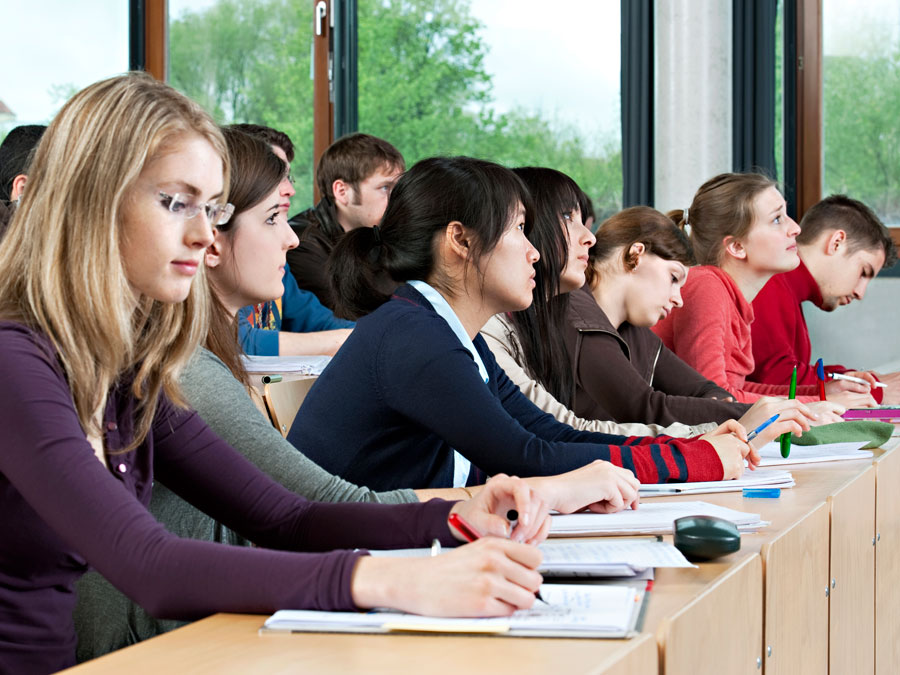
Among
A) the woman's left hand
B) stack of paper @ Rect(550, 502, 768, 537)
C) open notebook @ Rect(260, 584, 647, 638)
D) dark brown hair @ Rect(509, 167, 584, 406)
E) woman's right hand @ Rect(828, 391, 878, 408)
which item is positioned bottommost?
woman's right hand @ Rect(828, 391, 878, 408)

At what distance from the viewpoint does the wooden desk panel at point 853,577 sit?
161cm

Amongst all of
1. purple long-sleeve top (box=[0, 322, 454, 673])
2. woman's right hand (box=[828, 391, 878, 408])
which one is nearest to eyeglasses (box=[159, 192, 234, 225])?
purple long-sleeve top (box=[0, 322, 454, 673])

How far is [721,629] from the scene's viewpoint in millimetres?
1062

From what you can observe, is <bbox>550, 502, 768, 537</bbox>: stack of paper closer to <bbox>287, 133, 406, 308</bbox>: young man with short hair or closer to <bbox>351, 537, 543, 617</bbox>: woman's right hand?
<bbox>351, 537, 543, 617</bbox>: woman's right hand

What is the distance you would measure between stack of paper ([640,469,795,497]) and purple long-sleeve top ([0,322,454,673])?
0.52m

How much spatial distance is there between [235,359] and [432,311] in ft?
1.14

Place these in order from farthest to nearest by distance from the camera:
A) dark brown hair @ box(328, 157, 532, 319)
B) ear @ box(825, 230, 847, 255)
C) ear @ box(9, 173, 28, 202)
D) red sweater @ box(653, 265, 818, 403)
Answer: ear @ box(825, 230, 847, 255) → red sweater @ box(653, 265, 818, 403) → ear @ box(9, 173, 28, 202) → dark brown hair @ box(328, 157, 532, 319)

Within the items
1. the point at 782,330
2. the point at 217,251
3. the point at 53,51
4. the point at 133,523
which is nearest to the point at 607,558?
the point at 133,523

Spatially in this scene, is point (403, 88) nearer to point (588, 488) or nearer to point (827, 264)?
point (827, 264)

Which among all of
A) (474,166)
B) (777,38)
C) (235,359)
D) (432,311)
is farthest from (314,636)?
(777,38)

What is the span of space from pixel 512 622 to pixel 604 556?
0.25m

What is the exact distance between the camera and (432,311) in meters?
1.79

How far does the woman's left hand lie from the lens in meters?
1.13

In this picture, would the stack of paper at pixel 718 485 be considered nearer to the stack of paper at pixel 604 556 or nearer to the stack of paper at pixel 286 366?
the stack of paper at pixel 604 556
